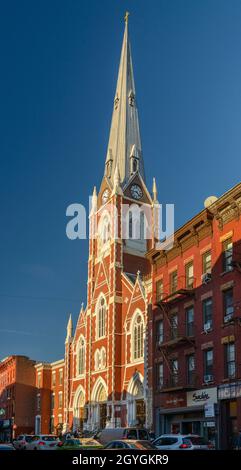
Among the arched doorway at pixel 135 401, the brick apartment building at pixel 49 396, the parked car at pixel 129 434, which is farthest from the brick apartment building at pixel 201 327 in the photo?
the brick apartment building at pixel 49 396

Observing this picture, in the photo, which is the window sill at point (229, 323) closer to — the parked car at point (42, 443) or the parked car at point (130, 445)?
the parked car at point (42, 443)

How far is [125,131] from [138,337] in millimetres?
32803

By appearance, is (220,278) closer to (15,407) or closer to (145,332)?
(145,332)

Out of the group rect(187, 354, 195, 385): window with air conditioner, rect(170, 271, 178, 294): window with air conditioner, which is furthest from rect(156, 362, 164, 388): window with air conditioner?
rect(170, 271, 178, 294): window with air conditioner

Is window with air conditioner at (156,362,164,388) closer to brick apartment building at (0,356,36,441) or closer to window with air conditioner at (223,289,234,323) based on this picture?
window with air conditioner at (223,289,234,323)

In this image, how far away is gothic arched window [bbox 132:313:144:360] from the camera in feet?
198

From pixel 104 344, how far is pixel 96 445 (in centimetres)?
3720

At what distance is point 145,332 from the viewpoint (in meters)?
58.2

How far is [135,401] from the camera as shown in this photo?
5991cm

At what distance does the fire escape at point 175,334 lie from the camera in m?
39.9

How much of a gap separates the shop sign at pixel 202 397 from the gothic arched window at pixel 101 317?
29.9 metres

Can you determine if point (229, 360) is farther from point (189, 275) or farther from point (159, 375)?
point (159, 375)

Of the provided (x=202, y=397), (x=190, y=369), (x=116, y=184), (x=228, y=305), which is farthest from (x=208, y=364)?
(x=116, y=184)
